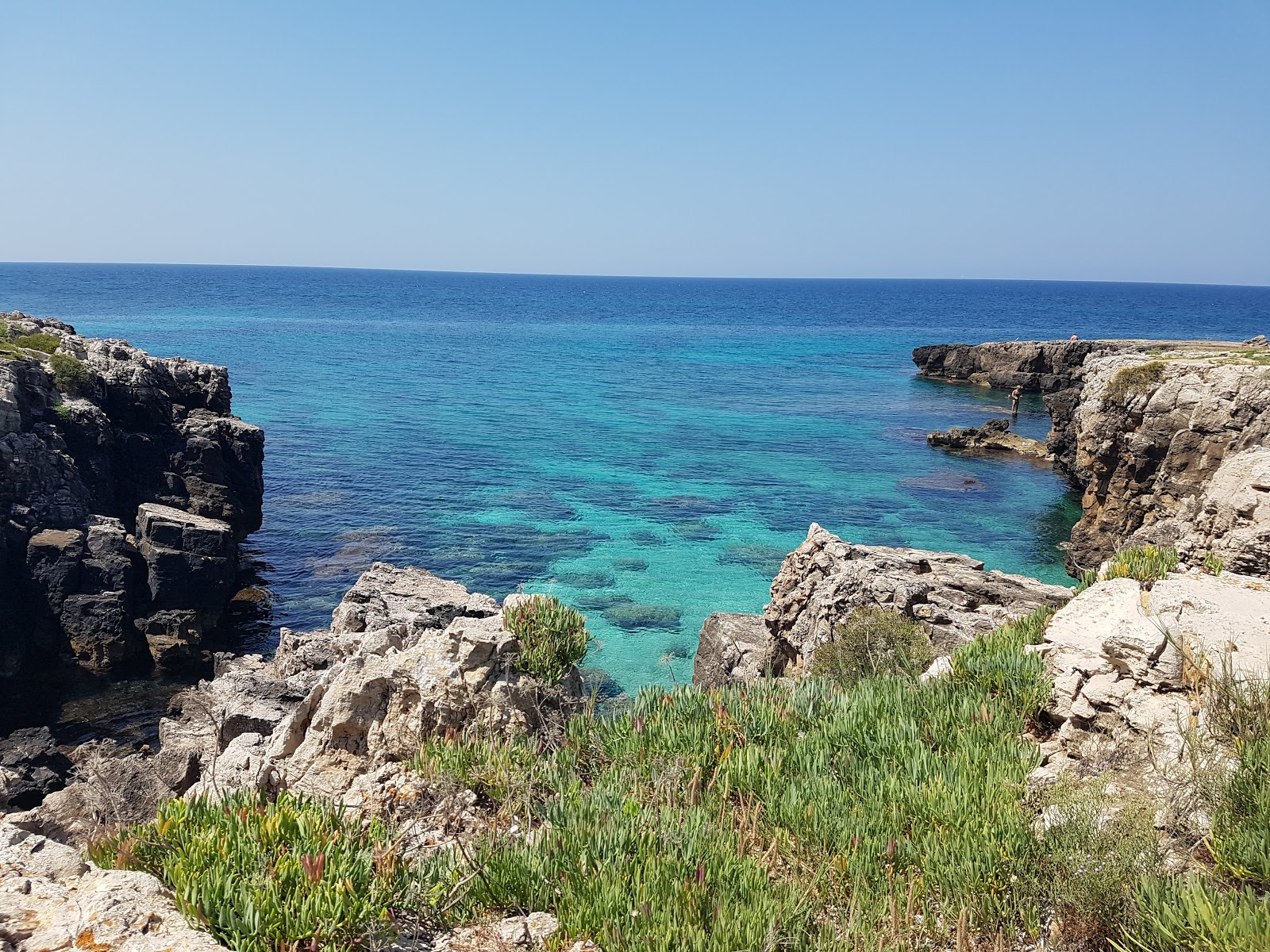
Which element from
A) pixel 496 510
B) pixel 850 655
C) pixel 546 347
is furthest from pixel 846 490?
pixel 546 347

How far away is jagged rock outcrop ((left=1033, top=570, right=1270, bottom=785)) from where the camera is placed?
8.41 metres

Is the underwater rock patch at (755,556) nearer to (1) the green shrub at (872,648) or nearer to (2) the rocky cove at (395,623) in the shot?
(2) the rocky cove at (395,623)

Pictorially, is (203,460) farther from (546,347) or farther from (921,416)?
(546,347)

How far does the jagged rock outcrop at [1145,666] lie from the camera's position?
27.6ft

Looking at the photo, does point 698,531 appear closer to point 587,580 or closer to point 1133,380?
point 587,580

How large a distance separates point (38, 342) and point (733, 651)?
3350cm

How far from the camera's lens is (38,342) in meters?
35.2

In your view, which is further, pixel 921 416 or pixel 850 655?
pixel 921 416

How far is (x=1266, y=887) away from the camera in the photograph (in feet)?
19.6

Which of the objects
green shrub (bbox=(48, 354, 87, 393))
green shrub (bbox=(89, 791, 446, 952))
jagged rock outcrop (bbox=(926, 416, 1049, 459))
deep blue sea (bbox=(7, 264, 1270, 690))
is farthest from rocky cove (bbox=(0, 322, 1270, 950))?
jagged rock outcrop (bbox=(926, 416, 1049, 459))

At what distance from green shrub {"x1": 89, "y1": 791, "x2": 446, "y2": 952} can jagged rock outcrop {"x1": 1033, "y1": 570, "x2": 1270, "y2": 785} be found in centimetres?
641

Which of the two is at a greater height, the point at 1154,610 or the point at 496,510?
the point at 1154,610

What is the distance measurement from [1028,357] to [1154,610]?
79763 millimetres

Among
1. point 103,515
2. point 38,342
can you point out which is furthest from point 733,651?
point 38,342
